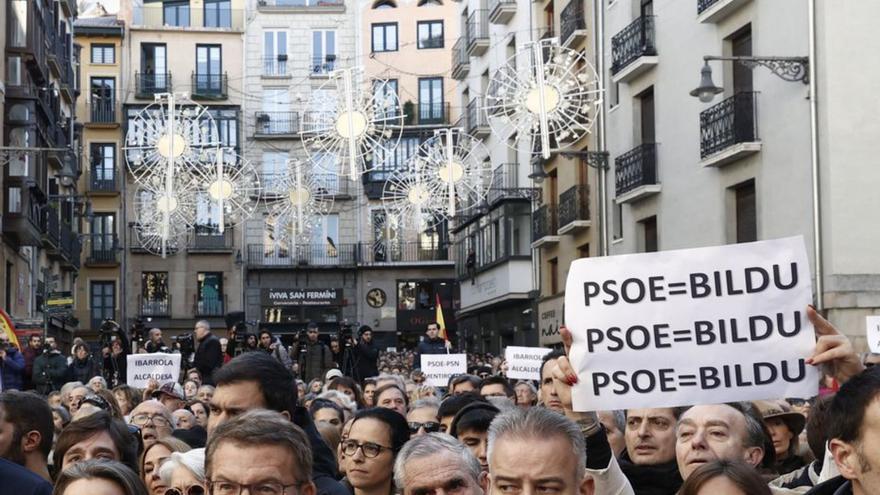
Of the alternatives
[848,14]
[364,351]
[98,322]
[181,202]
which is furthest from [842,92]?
[98,322]

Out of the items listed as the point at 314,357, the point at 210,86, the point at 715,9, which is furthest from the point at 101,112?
the point at 715,9

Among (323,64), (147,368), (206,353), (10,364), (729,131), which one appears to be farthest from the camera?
(323,64)

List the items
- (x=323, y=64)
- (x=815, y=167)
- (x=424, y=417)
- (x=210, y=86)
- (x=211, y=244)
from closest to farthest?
(x=424, y=417) → (x=815, y=167) → (x=323, y=64) → (x=211, y=244) → (x=210, y=86)

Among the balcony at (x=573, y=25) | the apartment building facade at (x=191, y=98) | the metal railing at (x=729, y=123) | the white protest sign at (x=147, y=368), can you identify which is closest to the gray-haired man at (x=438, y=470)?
the white protest sign at (x=147, y=368)

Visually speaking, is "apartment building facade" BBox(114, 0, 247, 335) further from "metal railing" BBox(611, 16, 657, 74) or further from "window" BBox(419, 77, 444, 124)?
"metal railing" BBox(611, 16, 657, 74)

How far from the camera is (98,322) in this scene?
58875 mm

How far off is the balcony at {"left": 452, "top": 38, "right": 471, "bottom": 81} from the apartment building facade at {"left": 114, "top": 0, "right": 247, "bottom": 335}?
15954mm

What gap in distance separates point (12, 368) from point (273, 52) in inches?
1624

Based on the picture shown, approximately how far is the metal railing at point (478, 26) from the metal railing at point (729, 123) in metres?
17.8

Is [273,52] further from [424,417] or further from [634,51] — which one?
[424,417]

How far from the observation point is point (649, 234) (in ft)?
95.8

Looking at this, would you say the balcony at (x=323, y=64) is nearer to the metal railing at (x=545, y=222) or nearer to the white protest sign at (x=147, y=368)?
the metal railing at (x=545, y=222)

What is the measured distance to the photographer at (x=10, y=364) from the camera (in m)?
20.5

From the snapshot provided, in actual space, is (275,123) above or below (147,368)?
above
